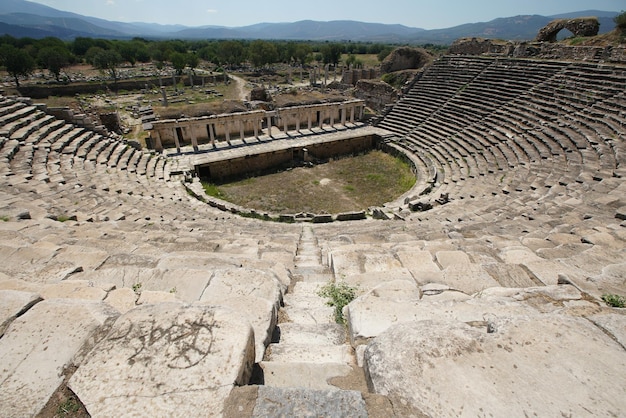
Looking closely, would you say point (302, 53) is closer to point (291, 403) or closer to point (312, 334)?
point (312, 334)

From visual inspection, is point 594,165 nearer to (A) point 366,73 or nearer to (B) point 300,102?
(B) point 300,102

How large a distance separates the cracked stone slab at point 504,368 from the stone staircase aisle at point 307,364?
0.27 m

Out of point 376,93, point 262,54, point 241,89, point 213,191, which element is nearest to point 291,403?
point 213,191

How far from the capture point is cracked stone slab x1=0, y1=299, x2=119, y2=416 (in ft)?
5.86

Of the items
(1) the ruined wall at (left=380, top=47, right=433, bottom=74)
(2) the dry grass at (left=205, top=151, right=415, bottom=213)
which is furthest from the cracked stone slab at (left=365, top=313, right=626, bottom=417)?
(1) the ruined wall at (left=380, top=47, right=433, bottom=74)

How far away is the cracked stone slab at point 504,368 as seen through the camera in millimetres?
1725

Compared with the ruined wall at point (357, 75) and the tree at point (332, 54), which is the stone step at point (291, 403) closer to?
the ruined wall at point (357, 75)

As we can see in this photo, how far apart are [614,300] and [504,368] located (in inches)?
77.8

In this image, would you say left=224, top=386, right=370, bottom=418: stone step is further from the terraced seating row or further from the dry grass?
the dry grass

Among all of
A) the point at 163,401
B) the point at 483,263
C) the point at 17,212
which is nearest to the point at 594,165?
the point at 483,263

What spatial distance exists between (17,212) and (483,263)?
30.2 feet

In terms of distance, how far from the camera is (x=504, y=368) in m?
1.96

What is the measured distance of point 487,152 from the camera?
53.0 feet

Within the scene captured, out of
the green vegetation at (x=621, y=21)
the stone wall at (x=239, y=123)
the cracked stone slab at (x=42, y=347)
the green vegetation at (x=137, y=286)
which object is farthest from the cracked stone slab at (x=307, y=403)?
the green vegetation at (x=621, y=21)
